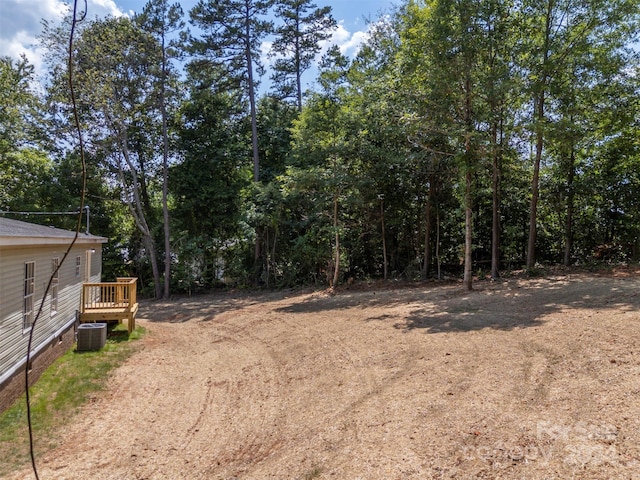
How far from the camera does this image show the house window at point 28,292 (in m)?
6.24

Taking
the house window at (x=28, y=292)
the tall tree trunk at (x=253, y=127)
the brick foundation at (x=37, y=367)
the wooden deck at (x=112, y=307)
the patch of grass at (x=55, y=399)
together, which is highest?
the tall tree trunk at (x=253, y=127)

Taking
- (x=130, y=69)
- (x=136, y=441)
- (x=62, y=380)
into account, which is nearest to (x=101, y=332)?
(x=62, y=380)

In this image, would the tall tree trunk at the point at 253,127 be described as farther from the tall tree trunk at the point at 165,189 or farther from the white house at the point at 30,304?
the white house at the point at 30,304

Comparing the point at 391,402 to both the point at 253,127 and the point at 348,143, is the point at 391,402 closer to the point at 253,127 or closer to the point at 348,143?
the point at 348,143

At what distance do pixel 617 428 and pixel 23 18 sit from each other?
5.46m

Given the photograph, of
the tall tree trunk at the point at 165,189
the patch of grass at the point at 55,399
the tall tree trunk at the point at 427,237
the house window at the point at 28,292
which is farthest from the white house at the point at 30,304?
the tall tree trunk at the point at 427,237

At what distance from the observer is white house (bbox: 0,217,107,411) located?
5328 millimetres

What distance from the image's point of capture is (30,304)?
6.56 metres

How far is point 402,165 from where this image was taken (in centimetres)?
1453

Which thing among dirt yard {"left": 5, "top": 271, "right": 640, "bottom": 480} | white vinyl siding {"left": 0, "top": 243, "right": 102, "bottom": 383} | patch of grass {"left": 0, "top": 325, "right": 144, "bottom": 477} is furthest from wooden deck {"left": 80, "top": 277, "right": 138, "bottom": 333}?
dirt yard {"left": 5, "top": 271, "right": 640, "bottom": 480}

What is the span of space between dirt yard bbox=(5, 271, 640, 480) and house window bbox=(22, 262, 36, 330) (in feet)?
5.60

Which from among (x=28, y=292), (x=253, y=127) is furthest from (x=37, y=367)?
(x=253, y=127)

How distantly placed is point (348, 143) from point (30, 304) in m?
10.2

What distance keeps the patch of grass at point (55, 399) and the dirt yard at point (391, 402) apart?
21 cm
